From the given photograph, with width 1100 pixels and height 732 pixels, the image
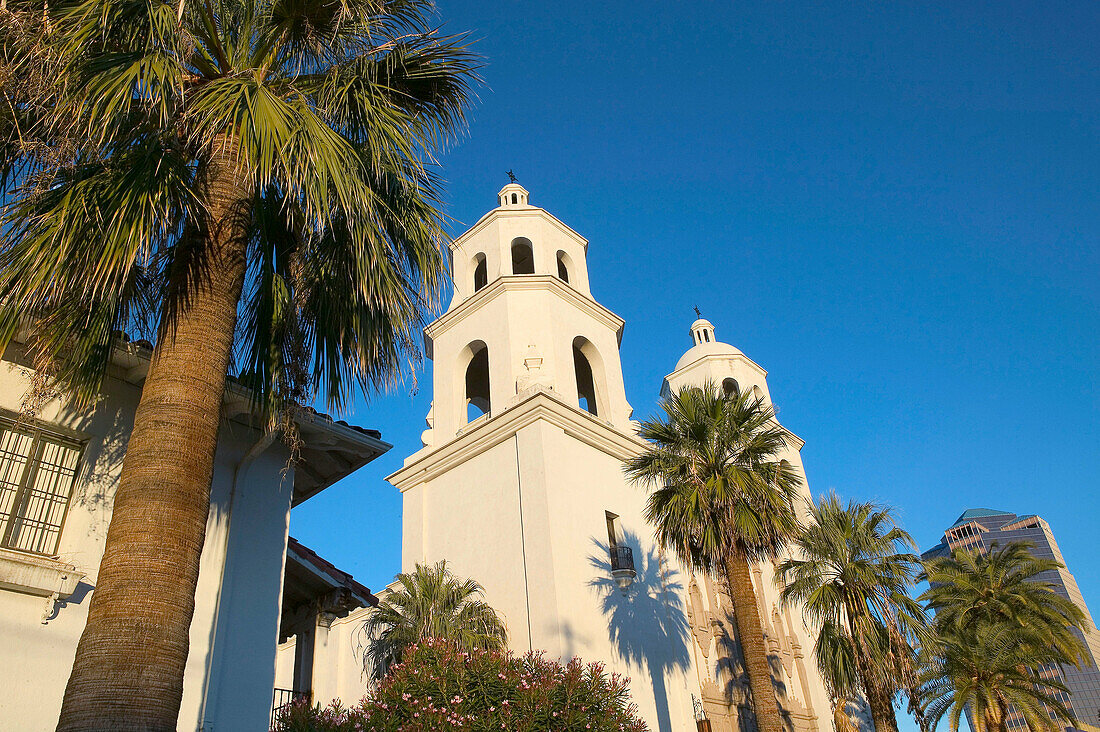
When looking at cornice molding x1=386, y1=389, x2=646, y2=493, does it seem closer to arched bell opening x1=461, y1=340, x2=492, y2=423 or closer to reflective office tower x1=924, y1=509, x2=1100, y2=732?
arched bell opening x1=461, y1=340, x2=492, y2=423

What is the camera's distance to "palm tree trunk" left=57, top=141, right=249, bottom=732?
5.20 meters

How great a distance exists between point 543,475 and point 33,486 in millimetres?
15131

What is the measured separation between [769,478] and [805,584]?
462 cm

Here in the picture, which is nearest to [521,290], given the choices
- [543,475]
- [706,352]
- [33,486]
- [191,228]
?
[543,475]

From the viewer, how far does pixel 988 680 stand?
25.5m

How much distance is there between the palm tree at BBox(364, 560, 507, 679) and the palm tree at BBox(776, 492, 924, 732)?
7666mm

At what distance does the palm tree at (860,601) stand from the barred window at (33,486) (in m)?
14.4

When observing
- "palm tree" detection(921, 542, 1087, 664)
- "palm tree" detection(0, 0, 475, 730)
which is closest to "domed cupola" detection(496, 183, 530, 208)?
"palm tree" detection(921, 542, 1087, 664)

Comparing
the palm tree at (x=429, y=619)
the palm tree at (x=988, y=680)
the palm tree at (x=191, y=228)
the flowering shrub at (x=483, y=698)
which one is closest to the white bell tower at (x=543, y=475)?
the palm tree at (x=429, y=619)

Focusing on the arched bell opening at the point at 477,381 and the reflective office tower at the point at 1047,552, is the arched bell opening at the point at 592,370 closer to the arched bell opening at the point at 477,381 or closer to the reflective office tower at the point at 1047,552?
the arched bell opening at the point at 477,381

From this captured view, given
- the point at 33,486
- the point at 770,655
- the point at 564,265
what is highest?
the point at 564,265

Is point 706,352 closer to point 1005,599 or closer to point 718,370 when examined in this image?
point 718,370

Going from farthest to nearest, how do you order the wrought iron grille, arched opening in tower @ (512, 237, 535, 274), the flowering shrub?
arched opening in tower @ (512, 237, 535, 274), the wrought iron grille, the flowering shrub

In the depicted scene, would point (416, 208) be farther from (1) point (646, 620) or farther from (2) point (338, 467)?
(1) point (646, 620)
